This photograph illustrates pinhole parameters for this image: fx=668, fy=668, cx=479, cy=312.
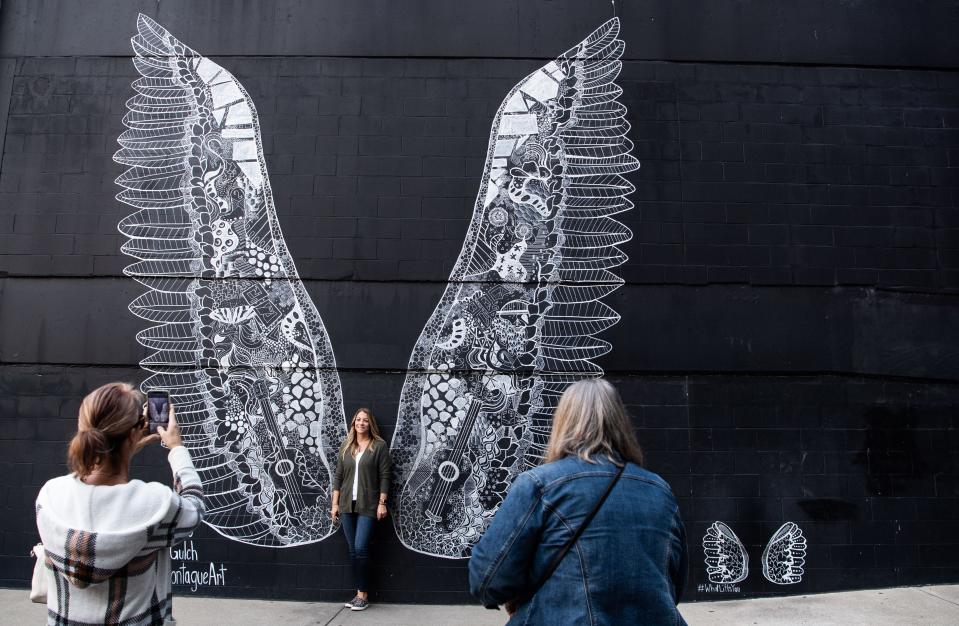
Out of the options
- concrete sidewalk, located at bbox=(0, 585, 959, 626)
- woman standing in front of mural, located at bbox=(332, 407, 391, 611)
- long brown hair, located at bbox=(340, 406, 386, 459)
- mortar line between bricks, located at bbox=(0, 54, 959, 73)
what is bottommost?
concrete sidewalk, located at bbox=(0, 585, 959, 626)

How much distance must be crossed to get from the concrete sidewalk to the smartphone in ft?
12.0

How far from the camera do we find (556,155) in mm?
6586

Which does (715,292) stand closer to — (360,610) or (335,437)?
(335,437)

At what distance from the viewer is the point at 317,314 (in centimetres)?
631

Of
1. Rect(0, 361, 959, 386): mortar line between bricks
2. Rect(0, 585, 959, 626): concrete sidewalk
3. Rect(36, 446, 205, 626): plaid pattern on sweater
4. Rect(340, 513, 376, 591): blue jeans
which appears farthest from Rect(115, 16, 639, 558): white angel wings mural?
Rect(36, 446, 205, 626): plaid pattern on sweater

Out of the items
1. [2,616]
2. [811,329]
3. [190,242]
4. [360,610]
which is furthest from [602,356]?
[2,616]

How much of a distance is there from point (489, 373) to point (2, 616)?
4.30 m

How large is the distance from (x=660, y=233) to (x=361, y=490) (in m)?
3.68

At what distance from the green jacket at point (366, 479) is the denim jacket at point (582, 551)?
157 inches

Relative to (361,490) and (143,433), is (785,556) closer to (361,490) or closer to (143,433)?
(361,490)

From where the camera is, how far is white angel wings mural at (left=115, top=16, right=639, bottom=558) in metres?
6.04

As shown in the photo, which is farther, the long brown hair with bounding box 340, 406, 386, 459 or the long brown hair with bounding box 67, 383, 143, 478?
the long brown hair with bounding box 340, 406, 386, 459

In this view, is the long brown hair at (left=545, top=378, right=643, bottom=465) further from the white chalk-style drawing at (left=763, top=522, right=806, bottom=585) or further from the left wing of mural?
the white chalk-style drawing at (left=763, top=522, right=806, bottom=585)

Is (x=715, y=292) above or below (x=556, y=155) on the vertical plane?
below
